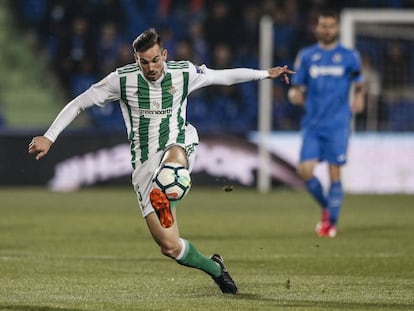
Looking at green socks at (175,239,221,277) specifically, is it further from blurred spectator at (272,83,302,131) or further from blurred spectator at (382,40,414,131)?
blurred spectator at (272,83,302,131)

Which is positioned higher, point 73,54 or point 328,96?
point 328,96

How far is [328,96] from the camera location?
12.6m

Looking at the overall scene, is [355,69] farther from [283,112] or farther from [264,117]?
[283,112]

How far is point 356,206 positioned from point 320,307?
990cm

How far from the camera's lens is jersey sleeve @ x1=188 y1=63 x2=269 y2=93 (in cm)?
778

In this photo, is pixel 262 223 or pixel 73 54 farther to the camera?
pixel 73 54

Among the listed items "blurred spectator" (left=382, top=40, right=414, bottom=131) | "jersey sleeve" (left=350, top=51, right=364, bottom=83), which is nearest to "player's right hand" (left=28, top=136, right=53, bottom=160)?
"jersey sleeve" (left=350, top=51, right=364, bottom=83)

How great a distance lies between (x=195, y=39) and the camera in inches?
856

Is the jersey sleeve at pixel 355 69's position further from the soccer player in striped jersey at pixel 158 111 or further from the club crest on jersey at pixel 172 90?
the club crest on jersey at pixel 172 90

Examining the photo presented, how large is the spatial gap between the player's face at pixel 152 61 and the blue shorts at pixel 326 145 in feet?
16.4

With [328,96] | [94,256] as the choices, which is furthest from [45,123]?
[94,256]

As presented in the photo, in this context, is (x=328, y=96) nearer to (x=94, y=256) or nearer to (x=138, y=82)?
A: (x=94, y=256)

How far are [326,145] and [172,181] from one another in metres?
5.58

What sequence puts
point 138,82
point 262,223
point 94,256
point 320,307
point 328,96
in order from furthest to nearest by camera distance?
point 262,223 < point 328,96 < point 94,256 < point 138,82 < point 320,307
